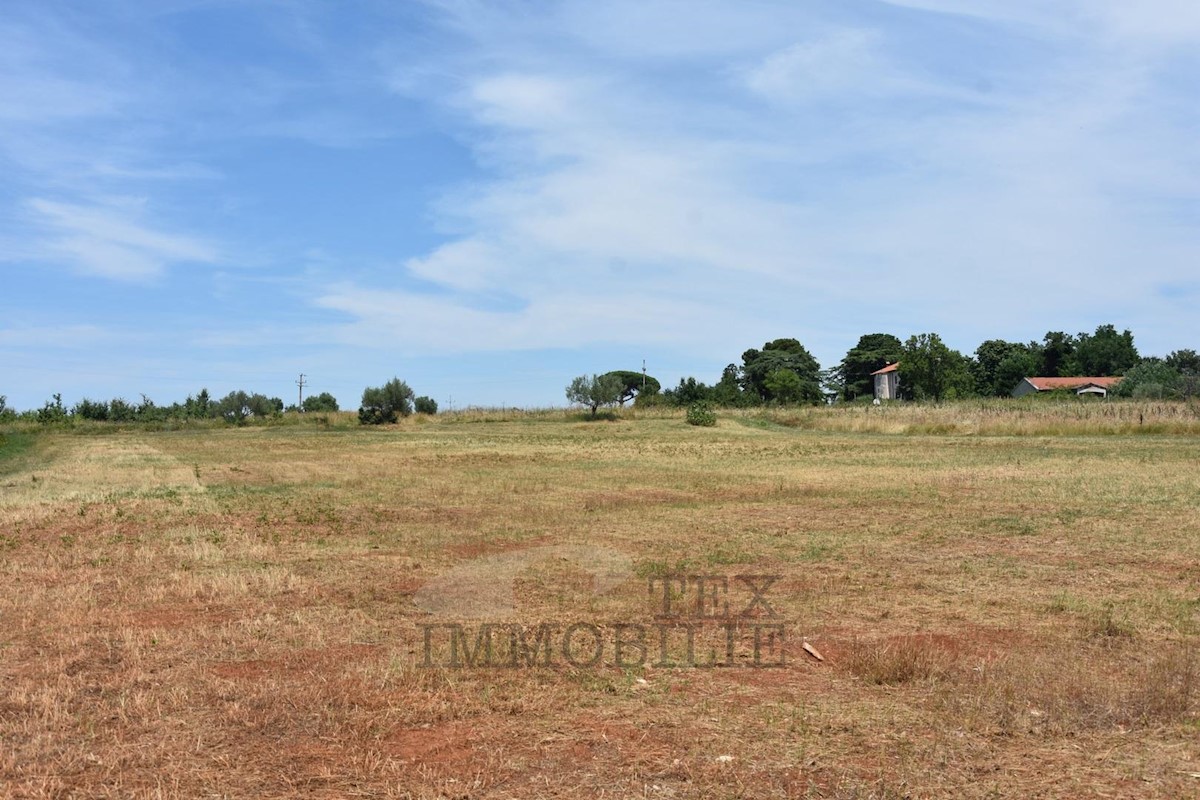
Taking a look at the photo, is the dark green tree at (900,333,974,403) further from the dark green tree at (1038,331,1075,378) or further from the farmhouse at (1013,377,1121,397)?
the dark green tree at (1038,331,1075,378)

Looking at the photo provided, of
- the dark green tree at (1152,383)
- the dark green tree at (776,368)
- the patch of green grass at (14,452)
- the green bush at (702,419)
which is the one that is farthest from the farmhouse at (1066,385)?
the patch of green grass at (14,452)

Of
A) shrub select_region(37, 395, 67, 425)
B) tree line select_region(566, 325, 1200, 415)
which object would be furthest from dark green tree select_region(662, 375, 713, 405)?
shrub select_region(37, 395, 67, 425)

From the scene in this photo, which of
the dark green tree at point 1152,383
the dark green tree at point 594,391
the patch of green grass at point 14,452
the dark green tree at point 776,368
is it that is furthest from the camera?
the dark green tree at point 776,368

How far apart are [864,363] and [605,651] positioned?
345ft

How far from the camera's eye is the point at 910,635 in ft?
25.1

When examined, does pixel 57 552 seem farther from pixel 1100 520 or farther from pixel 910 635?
pixel 1100 520

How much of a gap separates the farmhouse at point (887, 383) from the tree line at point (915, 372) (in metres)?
1.85

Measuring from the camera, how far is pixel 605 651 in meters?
7.29

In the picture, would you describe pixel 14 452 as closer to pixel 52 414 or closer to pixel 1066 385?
pixel 52 414

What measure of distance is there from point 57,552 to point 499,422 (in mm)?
59498

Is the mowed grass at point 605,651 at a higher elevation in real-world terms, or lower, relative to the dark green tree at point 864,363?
lower

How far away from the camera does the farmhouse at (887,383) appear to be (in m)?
97.6

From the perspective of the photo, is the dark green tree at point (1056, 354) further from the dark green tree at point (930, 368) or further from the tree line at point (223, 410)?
the tree line at point (223, 410)

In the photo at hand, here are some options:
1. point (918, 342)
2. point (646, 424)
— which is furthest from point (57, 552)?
point (918, 342)
